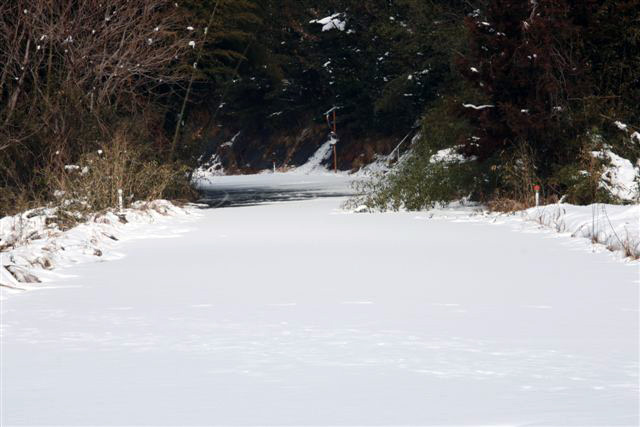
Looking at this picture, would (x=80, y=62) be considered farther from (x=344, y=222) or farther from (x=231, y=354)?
(x=231, y=354)

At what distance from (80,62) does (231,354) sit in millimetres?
21630

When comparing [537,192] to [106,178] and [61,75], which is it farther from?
[61,75]

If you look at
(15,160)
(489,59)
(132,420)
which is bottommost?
(132,420)

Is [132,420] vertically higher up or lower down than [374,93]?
lower down

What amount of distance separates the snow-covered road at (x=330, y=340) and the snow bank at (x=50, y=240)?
0.48m

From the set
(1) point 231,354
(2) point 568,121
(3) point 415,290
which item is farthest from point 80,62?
(1) point 231,354

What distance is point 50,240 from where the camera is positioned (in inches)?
733

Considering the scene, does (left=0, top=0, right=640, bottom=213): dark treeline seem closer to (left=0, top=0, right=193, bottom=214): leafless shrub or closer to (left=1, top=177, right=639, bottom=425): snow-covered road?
(left=0, top=0, right=193, bottom=214): leafless shrub

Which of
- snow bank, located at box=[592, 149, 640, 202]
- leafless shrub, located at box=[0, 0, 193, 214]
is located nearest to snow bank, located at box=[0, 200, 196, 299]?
leafless shrub, located at box=[0, 0, 193, 214]

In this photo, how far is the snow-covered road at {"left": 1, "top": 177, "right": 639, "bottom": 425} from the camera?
7.70 metres

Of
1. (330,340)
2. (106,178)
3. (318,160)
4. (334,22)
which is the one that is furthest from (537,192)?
(318,160)

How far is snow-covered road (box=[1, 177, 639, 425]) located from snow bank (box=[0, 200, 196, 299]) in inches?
18.8

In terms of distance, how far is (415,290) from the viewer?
14.0 metres

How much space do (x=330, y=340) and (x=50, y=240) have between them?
932 centimetres
